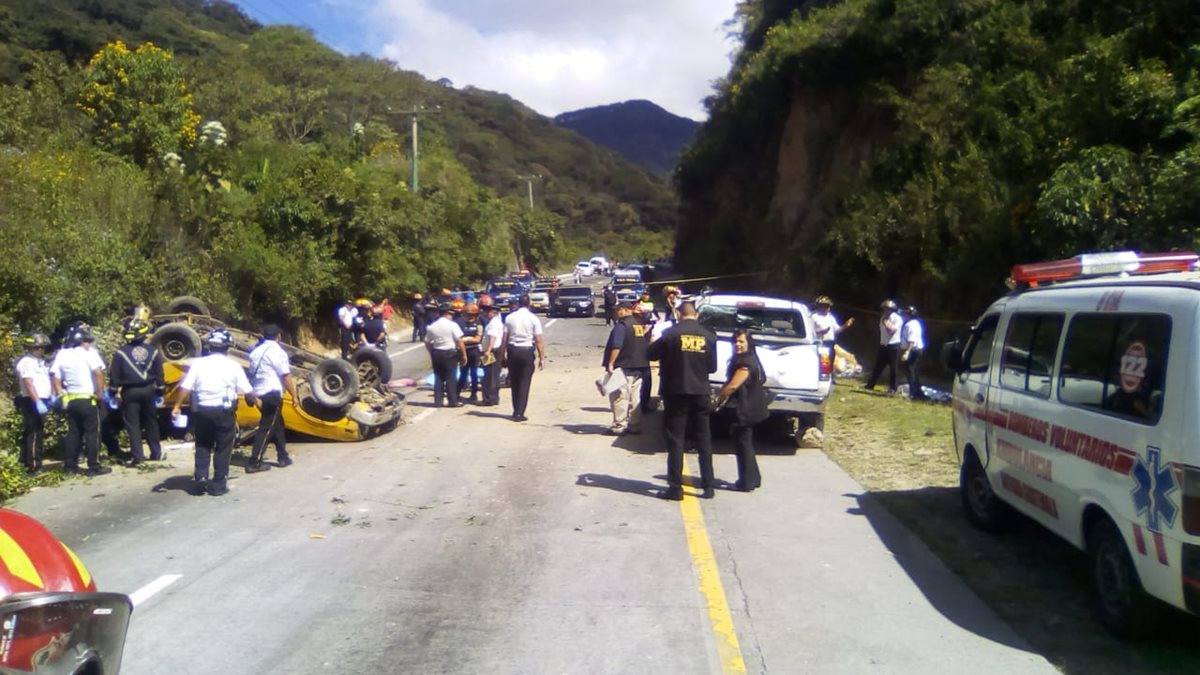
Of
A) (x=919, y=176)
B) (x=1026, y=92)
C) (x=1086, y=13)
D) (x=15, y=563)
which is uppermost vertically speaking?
(x=1086, y=13)

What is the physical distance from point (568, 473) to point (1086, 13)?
1933 centimetres

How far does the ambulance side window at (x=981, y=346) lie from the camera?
9258 mm

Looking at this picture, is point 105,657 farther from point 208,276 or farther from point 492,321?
point 208,276

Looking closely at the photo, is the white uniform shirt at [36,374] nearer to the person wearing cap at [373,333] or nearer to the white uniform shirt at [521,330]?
the white uniform shirt at [521,330]

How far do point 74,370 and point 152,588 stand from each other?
5068mm

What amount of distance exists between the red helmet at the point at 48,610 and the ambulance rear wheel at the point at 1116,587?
17.2 feet

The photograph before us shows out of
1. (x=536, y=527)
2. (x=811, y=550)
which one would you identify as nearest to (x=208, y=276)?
(x=536, y=527)

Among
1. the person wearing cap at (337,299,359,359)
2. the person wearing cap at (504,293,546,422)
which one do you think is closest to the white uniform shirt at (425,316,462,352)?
the person wearing cap at (504,293,546,422)

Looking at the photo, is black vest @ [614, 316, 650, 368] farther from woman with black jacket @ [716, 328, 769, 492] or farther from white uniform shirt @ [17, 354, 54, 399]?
white uniform shirt @ [17, 354, 54, 399]

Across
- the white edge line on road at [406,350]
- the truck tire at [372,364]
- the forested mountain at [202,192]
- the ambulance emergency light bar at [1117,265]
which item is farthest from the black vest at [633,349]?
the white edge line on road at [406,350]

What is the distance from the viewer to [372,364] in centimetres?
1714

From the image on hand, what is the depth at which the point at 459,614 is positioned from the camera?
6.95 metres

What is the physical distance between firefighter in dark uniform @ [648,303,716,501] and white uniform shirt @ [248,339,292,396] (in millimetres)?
4380

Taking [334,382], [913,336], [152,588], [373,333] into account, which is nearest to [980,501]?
[152,588]
